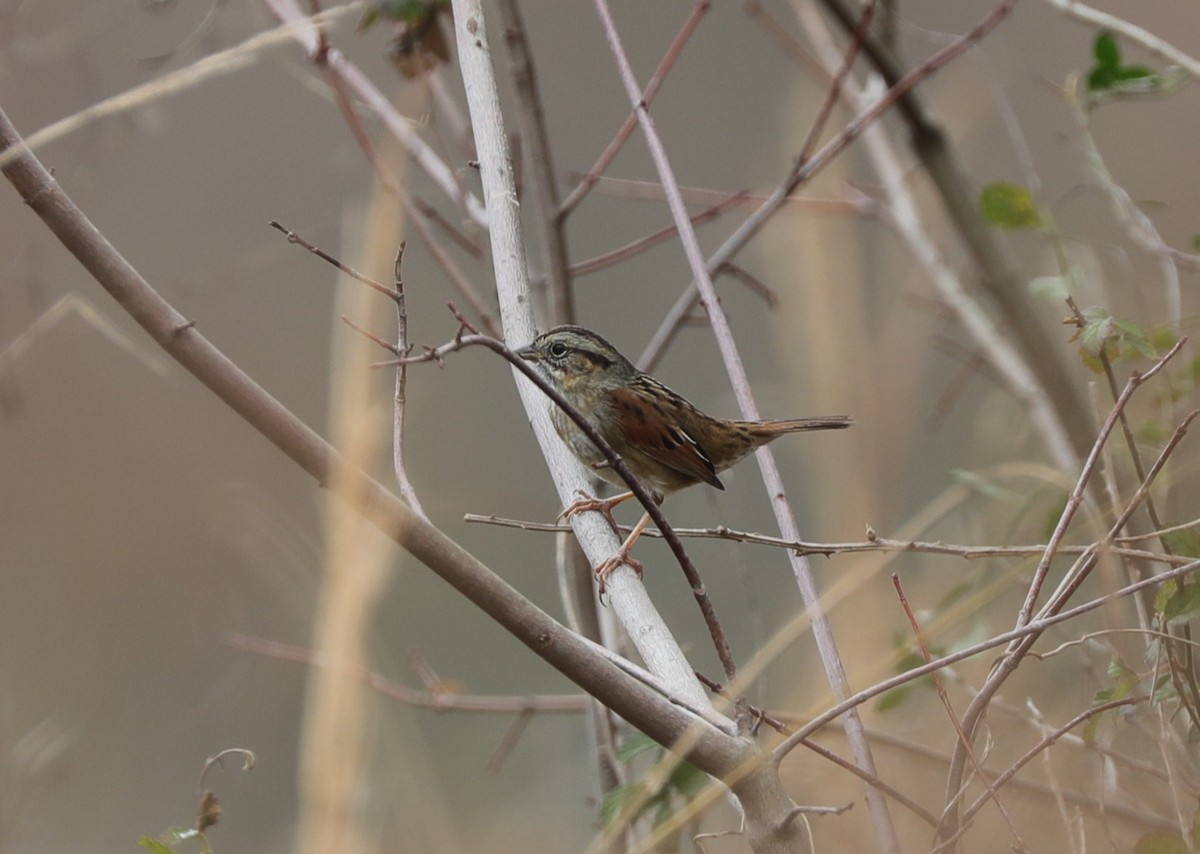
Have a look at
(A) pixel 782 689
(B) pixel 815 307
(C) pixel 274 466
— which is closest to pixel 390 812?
(A) pixel 782 689

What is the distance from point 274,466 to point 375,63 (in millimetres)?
1825

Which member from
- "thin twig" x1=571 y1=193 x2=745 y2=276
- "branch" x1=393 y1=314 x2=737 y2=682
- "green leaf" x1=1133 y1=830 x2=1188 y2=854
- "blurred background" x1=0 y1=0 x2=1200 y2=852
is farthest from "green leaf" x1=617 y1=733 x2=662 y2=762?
"thin twig" x1=571 y1=193 x2=745 y2=276

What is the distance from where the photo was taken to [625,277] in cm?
525

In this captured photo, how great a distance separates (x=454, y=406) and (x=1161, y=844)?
3750 millimetres

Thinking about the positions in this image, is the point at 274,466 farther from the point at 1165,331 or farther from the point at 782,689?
the point at 1165,331

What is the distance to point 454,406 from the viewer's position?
483cm

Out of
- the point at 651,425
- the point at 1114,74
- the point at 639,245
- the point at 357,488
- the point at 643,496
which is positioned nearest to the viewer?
the point at 357,488

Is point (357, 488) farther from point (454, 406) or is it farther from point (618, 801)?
point (454, 406)

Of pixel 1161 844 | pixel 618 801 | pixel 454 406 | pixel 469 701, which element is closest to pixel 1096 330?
pixel 1161 844

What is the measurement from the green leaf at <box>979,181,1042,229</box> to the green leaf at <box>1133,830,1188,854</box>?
0.90 metres

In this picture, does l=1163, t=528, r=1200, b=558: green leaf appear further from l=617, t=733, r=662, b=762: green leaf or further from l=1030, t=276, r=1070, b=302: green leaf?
l=617, t=733, r=662, b=762: green leaf

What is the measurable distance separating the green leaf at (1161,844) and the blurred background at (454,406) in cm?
27

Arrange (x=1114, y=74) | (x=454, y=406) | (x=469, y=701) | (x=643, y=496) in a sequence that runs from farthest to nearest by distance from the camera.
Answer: (x=454, y=406)
(x=469, y=701)
(x=1114, y=74)
(x=643, y=496)

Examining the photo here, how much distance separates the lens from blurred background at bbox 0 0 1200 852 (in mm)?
1825
